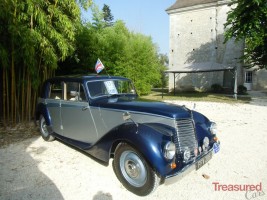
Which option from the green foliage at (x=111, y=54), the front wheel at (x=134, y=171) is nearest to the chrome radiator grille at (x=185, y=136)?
the front wheel at (x=134, y=171)

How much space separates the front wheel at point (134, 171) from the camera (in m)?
2.97

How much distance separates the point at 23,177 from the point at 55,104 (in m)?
1.76

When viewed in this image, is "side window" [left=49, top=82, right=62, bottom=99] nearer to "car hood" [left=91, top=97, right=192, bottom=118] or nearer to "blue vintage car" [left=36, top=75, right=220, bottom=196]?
"blue vintage car" [left=36, top=75, right=220, bottom=196]

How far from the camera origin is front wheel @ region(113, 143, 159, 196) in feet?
9.76

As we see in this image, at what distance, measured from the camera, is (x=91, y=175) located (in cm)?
373

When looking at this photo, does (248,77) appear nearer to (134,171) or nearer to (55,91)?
(55,91)

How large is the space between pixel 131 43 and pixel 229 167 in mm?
14504

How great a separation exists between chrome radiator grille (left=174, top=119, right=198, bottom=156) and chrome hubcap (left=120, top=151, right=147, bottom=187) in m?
0.58

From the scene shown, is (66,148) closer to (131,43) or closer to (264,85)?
(131,43)

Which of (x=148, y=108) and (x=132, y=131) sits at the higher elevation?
(x=148, y=108)

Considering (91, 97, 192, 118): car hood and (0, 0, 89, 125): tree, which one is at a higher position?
(0, 0, 89, 125): tree

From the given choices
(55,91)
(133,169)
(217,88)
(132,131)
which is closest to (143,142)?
(132,131)

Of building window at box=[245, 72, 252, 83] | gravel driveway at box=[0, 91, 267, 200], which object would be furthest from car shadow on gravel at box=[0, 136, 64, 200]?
building window at box=[245, 72, 252, 83]

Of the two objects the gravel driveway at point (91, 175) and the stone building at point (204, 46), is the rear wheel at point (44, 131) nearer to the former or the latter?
the gravel driveway at point (91, 175)
